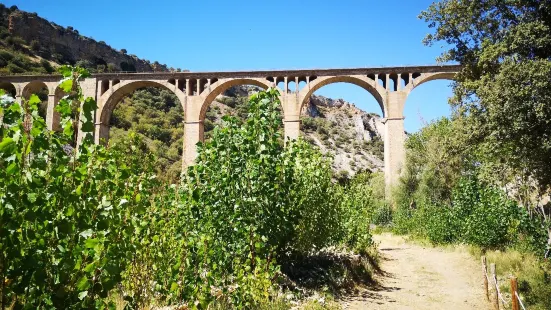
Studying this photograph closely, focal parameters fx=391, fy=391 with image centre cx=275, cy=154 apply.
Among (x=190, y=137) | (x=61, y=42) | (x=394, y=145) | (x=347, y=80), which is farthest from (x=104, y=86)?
(x=61, y=42)

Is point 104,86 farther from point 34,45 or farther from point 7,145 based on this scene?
point 34,45

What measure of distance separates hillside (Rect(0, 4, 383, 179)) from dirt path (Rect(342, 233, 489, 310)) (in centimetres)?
2198

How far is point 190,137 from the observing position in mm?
22609

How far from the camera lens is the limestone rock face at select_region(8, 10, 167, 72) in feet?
148

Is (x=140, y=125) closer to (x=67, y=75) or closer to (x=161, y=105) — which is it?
(x=161, y=105)

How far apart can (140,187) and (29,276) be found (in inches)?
31.4

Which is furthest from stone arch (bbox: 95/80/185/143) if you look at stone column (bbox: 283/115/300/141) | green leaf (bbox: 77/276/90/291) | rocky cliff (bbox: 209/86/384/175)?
rocky cliff (bbox: 209/86/384/175)

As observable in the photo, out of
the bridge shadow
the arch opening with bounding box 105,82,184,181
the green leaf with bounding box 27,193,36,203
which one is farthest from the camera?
the arch opening with bounding box 105,82,184,181

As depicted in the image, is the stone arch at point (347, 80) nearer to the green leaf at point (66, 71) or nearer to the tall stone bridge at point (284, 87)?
the tall stone bridge at point (284, 87)

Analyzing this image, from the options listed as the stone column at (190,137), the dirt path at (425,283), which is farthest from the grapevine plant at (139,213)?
the stone column at (190,137)

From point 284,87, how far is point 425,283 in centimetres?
1717

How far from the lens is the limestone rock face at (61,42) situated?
4512cm

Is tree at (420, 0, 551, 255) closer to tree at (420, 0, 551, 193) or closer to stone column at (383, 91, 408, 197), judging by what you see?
tree at (420, 0, 551, 193)

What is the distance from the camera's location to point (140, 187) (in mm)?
2453
